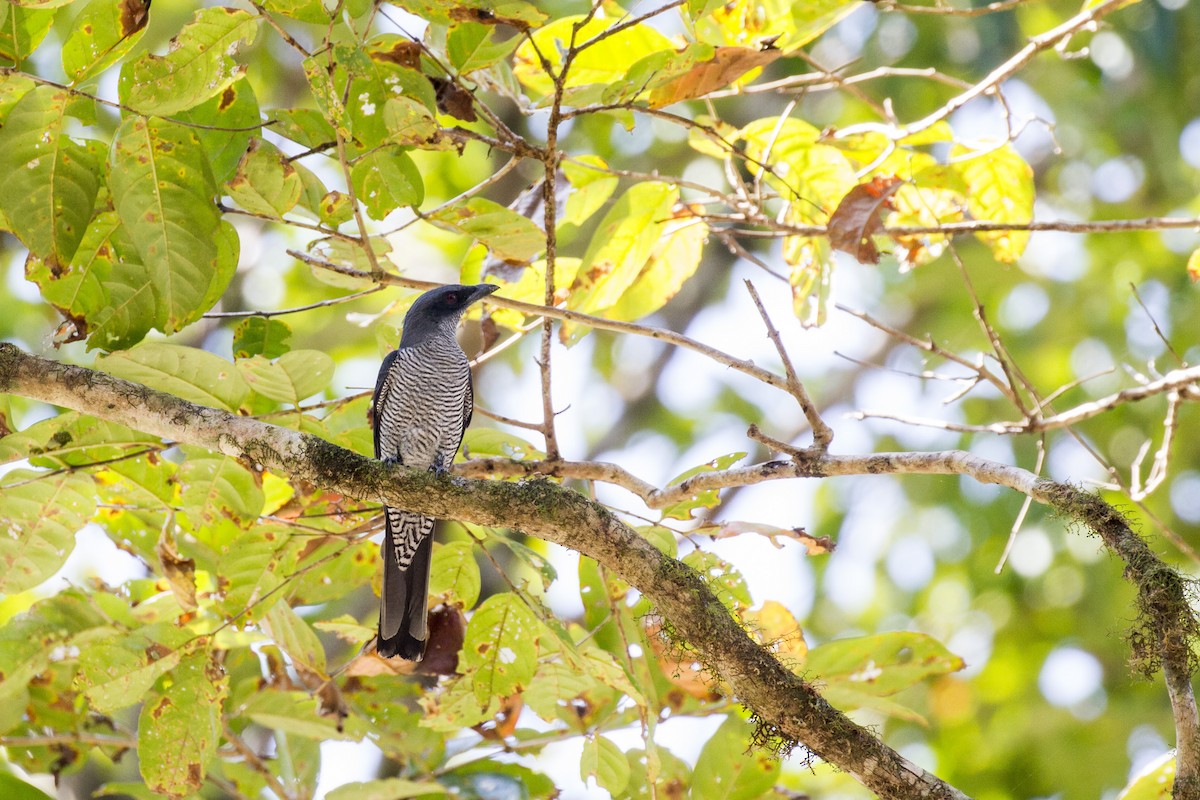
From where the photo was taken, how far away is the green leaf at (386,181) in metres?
2.90

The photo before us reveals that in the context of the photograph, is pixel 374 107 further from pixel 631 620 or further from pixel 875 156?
pixel 875 156

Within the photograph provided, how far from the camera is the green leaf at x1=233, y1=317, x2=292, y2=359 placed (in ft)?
11.6

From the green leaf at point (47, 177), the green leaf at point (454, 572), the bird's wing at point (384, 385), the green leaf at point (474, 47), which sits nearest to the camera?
the green leaf at point (47, 177)

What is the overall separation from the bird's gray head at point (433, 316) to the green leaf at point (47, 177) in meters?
1.67

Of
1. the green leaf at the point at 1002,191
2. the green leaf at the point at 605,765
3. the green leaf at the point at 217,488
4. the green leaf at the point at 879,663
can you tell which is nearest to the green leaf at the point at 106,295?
the green leaf at the point at 217,488

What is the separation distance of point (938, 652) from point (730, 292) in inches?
217

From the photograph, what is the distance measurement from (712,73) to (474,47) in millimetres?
671

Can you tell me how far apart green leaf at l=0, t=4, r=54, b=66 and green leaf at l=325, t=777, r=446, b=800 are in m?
2.26

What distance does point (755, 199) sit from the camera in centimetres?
358

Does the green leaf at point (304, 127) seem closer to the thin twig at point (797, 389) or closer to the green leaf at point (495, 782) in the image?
the thin twig at point (797, 389)

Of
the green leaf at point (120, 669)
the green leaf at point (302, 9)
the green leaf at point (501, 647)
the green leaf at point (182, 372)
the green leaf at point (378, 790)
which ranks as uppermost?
the green leaf at point (302, 9)

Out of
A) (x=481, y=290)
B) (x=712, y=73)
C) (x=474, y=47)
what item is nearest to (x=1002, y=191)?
(x=712, y=73)

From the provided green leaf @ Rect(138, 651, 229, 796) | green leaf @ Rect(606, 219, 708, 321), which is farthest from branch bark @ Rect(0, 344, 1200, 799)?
green leaf @ Rect(606, 219, 708, 321)

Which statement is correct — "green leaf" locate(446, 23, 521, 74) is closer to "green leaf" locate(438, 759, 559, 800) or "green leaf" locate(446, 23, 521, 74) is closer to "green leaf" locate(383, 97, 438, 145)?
"green leaf" locate(383, 97, 438, 145)
